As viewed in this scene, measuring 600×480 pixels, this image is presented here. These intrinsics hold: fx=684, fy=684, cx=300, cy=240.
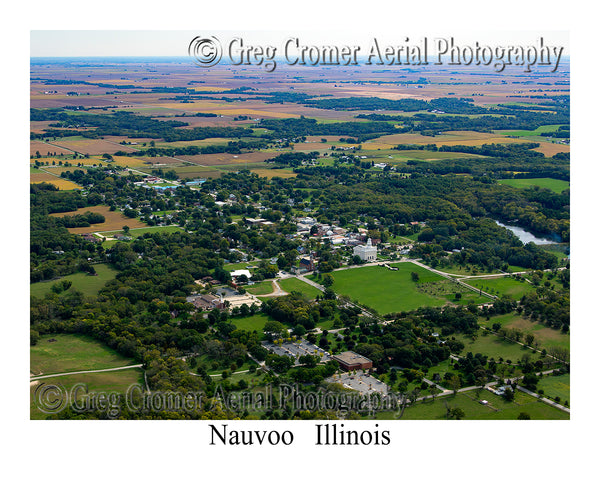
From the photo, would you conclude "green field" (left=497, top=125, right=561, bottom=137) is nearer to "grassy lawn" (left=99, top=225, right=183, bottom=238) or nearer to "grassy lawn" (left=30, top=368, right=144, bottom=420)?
"grassy lawn" (left=99, top=225, right=183, bottom=238)

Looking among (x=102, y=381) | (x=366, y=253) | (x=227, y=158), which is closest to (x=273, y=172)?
(x=227, y=158)

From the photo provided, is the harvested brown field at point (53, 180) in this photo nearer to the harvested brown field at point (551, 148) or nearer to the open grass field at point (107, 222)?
the open grass field at point (107, 222)

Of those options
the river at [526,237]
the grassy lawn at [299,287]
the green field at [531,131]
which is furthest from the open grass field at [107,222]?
the green field at [531,131]

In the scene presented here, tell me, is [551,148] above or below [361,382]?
above

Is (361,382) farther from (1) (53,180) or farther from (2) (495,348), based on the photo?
(1) (53,180)

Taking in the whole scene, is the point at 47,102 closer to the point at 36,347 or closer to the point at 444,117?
the point at 444,117

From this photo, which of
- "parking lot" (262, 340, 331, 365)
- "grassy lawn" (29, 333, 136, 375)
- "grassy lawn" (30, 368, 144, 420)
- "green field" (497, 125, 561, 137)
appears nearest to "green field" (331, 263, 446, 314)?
"parking lot" (262, 340, 331, 365)
